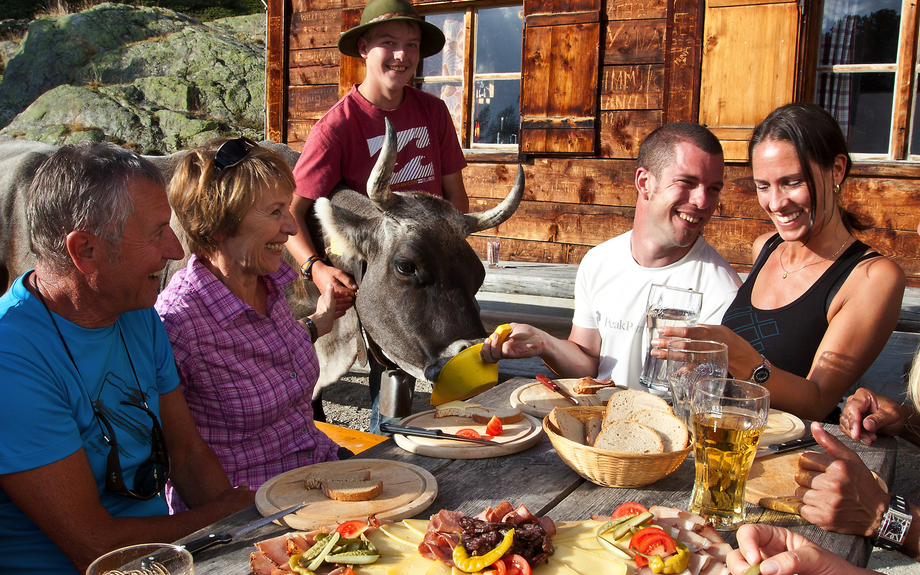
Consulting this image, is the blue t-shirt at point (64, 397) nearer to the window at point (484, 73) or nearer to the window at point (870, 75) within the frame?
the window at point (484, 73)

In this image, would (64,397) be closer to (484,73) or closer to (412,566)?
(412,566)

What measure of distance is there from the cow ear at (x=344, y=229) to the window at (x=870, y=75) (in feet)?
14.1

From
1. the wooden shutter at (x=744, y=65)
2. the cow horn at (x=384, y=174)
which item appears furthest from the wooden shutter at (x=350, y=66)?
the cow horn at (x=384, y=174)

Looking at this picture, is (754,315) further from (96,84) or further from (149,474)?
(96,84)

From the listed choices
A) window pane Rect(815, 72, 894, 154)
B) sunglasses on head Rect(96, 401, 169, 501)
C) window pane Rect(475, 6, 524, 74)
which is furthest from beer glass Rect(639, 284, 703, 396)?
window pane Rect(475, 6, 524, 74)

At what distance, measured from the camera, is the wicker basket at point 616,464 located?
1.73m

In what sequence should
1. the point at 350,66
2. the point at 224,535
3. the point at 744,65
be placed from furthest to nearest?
the point at 350,66, the point at 744,65, the point at 224,535

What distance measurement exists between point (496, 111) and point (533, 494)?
6158mm

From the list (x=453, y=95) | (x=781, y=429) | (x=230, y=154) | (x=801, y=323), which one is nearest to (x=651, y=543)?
(x=781, y=429)

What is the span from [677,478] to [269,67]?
8002mm

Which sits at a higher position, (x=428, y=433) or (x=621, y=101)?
(x=621, y=101)

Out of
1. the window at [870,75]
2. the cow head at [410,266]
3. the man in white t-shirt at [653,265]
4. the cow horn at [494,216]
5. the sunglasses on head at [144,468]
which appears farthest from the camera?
the window at [870,75]

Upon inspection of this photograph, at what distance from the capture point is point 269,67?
28.0 feet

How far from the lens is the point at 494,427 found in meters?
2.14
